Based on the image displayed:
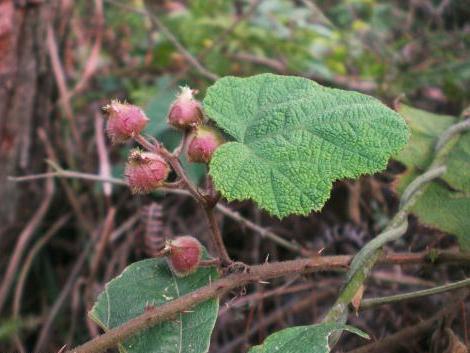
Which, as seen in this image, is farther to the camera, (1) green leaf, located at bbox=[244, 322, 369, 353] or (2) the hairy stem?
(2) the hairy stem

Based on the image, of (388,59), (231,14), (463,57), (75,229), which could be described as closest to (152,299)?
(75,229)

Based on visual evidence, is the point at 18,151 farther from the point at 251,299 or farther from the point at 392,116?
the point at 392,116

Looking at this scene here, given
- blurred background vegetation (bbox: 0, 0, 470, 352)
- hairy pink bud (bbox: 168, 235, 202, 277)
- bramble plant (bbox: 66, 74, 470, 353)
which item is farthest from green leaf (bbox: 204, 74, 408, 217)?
blurred background vegetation (bbox: 0, 0, 470, 352)

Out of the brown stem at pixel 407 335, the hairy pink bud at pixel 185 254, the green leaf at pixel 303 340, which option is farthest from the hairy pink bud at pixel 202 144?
the brown stem at pixel 407 335

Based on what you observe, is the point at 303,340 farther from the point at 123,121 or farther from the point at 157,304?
the point at 123,121

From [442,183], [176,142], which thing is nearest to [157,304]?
[442,183]

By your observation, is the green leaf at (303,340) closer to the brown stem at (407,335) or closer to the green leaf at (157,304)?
the green leaf at (157,304)

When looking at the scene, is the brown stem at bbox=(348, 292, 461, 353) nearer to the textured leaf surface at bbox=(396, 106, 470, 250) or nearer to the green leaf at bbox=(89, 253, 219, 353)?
the textured leaf surface at bbox=(396, 106, 470, 250)
